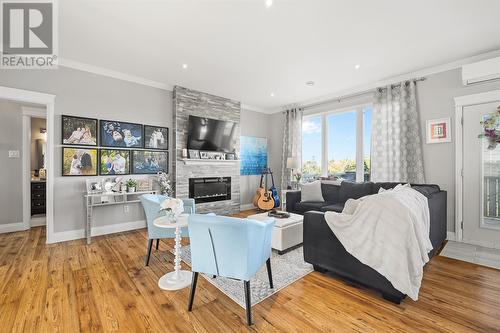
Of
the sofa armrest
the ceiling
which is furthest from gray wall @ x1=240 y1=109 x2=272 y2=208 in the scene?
the ceiling

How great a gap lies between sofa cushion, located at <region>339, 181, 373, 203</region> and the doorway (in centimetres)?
131

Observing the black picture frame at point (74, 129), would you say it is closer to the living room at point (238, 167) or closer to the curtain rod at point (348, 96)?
the living room at point (238, 167)

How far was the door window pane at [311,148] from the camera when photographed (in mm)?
5694

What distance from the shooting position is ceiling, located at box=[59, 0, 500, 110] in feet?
7.80

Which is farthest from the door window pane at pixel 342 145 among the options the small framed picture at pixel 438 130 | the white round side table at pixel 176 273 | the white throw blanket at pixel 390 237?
the white round side table at pixel 176 273

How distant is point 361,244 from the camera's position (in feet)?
6.86

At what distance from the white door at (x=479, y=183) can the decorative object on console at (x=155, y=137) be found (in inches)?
211

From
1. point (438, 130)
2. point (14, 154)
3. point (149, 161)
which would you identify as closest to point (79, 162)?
point (149, 161)

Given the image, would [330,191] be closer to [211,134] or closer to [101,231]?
[211,134]

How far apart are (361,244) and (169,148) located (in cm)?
402

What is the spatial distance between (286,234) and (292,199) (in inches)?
62.1

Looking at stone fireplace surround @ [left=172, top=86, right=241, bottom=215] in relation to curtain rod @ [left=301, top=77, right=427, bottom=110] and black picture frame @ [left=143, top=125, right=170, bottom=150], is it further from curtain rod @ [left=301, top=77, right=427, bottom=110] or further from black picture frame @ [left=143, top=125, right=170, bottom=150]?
curtain rod @ [left=301, top=77, right=427, bottom=110]

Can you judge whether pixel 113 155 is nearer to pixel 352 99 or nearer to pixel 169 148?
pixel 169 148

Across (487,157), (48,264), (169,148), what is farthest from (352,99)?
(48,264)
